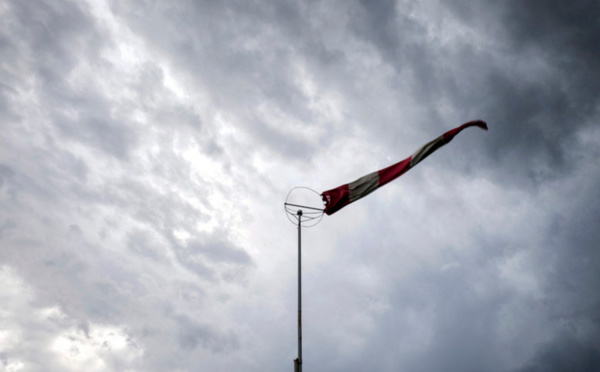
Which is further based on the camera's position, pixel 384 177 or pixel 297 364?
pixel 384 177

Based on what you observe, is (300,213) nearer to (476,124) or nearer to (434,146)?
(434,146)

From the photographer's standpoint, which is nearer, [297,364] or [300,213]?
[297,364]

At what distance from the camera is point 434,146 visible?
2503 centimetres

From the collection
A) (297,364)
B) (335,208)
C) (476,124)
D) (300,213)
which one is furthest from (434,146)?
(297,364)

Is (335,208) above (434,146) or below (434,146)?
below

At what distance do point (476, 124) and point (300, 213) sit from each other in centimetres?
1298

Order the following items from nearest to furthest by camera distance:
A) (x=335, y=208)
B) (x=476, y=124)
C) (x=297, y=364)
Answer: (x=297, y=364) → (x=476, y=124) → (x=335, y=208)

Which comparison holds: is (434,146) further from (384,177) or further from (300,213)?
(300,213)

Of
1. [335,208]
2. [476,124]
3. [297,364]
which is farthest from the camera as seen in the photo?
[335,208]

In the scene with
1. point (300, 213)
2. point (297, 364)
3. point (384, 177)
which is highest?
point (384, 177)

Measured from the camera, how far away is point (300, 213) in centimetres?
2505

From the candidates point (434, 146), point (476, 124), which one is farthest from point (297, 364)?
point (476, 124)

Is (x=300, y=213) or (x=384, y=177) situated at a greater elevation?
(x=384, y=177)

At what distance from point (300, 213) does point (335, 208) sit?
9.19 feet
